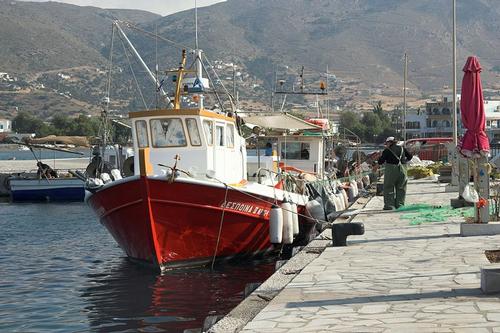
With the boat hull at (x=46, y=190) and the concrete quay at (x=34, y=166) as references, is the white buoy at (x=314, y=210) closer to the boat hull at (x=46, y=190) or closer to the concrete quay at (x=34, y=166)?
the boat hull at (x=46, y=190)

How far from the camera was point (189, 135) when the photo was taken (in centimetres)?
1694

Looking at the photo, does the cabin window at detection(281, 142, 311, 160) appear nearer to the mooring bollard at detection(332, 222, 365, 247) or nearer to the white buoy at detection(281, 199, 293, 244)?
the white buoy at detection(281, 199, 293, 244)

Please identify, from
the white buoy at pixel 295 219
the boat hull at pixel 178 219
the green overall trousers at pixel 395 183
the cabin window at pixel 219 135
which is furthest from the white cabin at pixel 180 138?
the green overall trousers at pixel 395 183

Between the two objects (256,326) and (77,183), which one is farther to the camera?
(77,183)

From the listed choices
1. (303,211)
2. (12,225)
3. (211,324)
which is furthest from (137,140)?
(12,225)

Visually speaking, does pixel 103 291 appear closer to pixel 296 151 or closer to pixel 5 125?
pixel 296 151

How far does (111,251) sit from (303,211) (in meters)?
5.04

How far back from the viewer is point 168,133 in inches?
669

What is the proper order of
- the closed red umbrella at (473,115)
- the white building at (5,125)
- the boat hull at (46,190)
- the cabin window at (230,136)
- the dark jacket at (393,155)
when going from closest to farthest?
1. the closed red umbrella at (473,115)
2. the cabin window at (230,136)
3. the dark jacket at (393,155)
4. the boat hull at (46,190)
5. the white building at (5,125)

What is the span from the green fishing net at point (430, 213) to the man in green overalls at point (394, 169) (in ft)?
1.26

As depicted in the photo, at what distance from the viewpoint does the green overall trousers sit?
2011cm

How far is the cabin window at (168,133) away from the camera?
1692 centimetres

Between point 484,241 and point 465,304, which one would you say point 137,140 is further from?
point 465,304

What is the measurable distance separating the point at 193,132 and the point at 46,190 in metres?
30.8
